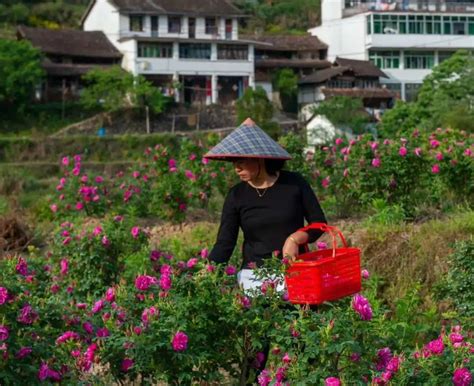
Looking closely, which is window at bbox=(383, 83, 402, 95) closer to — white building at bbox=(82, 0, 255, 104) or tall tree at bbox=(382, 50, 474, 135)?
white building at bbox=(82, 0, 255, 104)

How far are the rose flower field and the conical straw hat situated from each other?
0.50m

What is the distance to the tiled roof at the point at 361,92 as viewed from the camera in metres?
46.5

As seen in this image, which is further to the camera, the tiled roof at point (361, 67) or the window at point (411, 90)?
the window at point (411, 90)

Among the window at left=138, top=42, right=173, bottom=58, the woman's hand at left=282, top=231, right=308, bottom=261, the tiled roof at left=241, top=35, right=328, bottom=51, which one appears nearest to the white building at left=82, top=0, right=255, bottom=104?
the window at left=138, top=42, right=173, bottom=58

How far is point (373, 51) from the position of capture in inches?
2064

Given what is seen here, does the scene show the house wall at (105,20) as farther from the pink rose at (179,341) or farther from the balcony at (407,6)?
the pink rose at (179,341)

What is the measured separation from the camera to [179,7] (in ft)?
161

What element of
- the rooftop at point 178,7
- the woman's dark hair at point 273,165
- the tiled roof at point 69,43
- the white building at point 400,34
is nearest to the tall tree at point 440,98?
the white building at point 400,34

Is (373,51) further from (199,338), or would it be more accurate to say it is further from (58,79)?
(199,338)

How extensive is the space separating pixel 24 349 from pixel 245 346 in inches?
41.9

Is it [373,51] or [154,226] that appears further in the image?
[373,51]

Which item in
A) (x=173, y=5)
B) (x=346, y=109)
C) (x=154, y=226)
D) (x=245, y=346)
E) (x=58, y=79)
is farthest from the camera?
(x=173, y=5)

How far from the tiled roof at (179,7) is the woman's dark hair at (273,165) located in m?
43.3

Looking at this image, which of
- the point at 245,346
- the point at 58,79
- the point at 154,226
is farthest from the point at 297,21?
the point at 245,346
